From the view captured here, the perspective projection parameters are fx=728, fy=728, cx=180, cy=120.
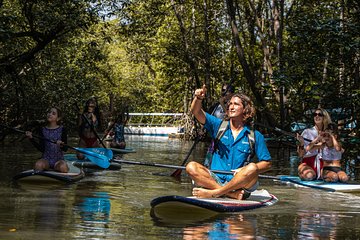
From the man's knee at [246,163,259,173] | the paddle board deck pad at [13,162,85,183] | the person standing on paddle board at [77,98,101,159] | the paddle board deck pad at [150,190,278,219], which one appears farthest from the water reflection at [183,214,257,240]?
the person standing on paddle board at [77,98,101,159]

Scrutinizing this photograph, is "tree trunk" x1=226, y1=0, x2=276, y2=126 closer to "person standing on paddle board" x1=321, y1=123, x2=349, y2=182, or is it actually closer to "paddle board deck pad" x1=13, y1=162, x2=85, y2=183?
"person standing on paddle board" x1=321, y1=123, x2=349, y2=182

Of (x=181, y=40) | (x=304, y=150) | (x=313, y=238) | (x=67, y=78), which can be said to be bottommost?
(x=313, y=238)

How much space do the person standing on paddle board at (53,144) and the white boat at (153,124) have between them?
29659mm

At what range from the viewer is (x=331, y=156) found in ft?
→ 38.8

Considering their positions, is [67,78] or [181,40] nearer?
[67,78]

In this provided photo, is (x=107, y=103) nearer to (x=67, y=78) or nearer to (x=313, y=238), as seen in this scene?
(x=67, y=78)

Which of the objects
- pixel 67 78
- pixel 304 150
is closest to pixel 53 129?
pixel 304 150

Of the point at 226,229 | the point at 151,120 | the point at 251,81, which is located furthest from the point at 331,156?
the point at 151,120

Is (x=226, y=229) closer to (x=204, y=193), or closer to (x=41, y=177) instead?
(x=204, y=193)

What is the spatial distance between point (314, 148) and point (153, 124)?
127 ft

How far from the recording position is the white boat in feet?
146

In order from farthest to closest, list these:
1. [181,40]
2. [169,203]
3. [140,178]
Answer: [181,40] < [140,178] < [169,203]

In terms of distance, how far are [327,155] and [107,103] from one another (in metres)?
46.9

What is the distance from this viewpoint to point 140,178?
12875 millimetres
